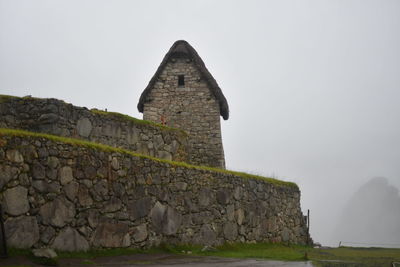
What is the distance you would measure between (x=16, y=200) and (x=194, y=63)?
14.5 meters

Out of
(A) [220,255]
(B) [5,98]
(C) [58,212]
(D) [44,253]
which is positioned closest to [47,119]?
(B) [5,98]

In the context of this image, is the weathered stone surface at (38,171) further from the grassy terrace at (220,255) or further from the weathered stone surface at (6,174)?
the grassy terrace at (220,255)

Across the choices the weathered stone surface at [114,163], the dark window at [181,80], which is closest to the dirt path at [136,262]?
the weathered stone surface at [114,163]

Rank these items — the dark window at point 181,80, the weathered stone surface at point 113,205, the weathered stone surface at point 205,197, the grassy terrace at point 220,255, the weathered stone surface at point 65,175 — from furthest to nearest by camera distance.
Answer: the dark window at point 181,80
the weathered stone surface at point 205,197
the weathered stone surface at point 113,205
the weathered stone surface at point 65,175
the grassy terrace at point 220,255

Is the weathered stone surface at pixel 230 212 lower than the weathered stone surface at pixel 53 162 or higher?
lower

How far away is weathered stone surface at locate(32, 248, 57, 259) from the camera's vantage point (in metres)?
8.56

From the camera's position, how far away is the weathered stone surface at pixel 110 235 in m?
10.4

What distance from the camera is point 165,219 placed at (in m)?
12.5

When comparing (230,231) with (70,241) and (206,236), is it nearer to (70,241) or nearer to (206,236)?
(206,236)

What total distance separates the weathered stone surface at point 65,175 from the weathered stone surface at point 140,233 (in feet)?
7.70

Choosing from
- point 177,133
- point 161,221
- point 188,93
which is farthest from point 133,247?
point 188,93

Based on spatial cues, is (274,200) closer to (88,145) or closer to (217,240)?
(217,240)

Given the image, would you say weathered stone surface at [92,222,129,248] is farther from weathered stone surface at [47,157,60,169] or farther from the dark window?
the dark window

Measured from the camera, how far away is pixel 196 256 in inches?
466
